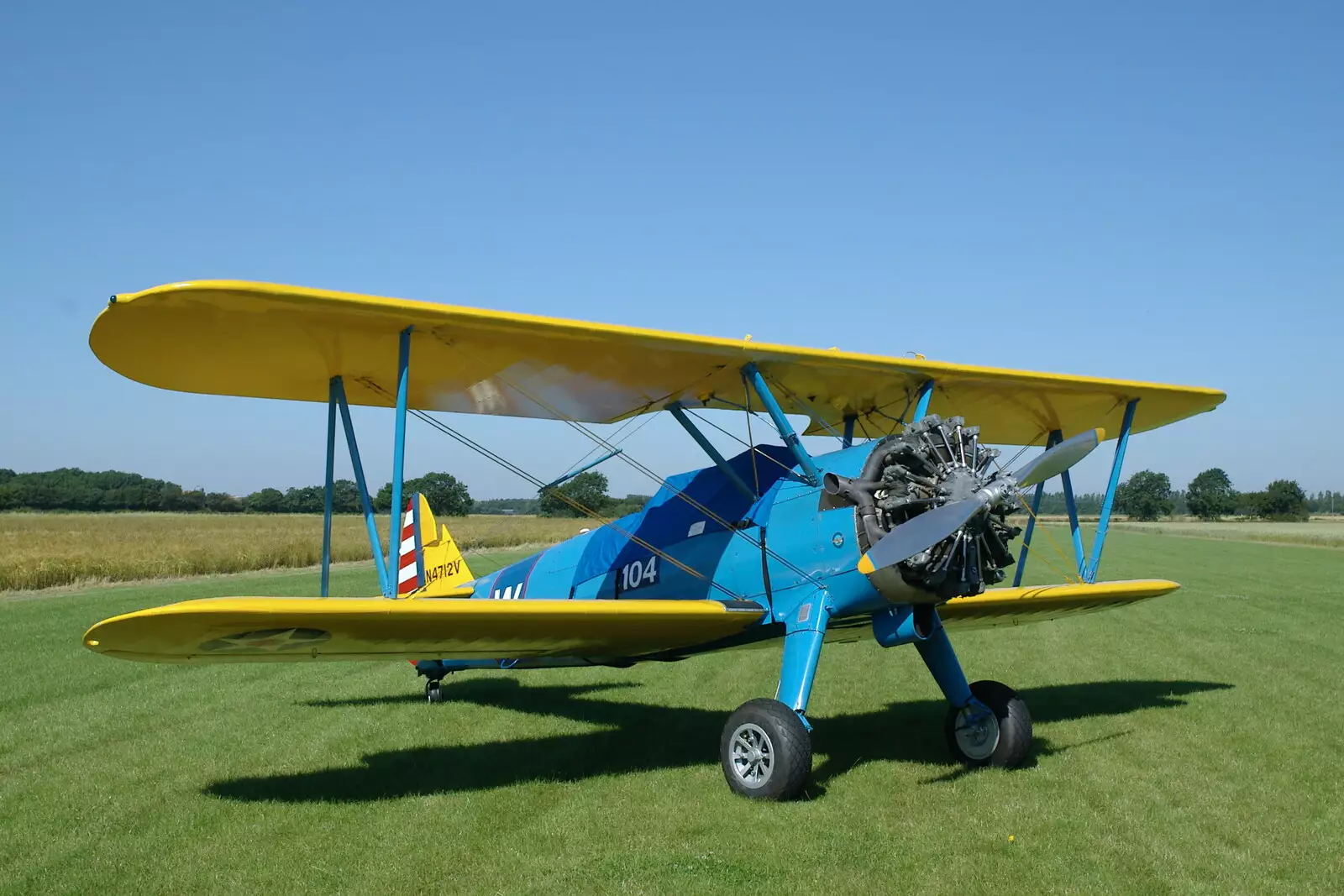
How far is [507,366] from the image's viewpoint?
7.21 metres

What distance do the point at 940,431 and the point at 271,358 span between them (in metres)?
4.85

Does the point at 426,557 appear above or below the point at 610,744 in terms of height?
above

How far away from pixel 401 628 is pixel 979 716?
4.07 m

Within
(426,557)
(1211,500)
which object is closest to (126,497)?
(426,557)

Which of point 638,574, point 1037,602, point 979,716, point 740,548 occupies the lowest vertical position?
point 979,716

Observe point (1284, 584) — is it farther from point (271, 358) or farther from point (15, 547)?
point (15, 547)

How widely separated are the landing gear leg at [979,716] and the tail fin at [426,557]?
5922 mm

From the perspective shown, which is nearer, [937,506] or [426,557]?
[937,506]

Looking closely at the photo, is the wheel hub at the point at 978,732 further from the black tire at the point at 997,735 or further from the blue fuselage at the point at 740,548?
the blue fuselage at the point at 740,548

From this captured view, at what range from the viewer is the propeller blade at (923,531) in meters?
5.85

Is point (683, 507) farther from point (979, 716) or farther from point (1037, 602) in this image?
point (1037, 602)

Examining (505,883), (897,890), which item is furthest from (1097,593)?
(505,883)

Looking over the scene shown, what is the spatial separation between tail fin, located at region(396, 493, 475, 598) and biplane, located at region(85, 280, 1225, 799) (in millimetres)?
2569

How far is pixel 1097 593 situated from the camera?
8883 mm
